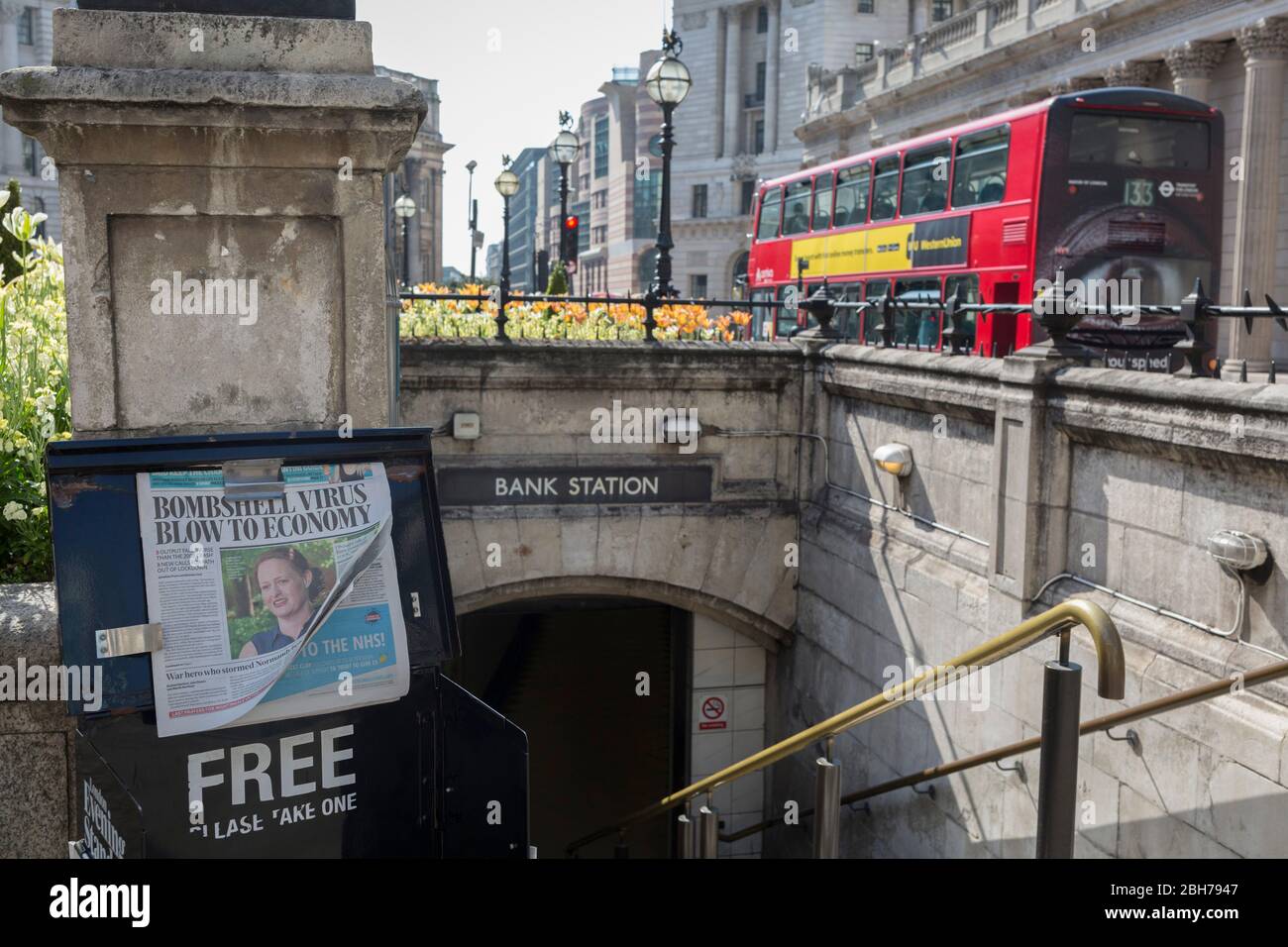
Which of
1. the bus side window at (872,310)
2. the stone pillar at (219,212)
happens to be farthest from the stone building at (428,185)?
the stone pillar at (219,212)

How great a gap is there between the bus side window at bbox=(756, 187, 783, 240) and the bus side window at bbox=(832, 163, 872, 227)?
306 cm

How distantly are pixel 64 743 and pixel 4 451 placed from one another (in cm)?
198

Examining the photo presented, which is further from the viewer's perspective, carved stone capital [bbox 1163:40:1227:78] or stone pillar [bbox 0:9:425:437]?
carved stone capital [bbox 1163:40:1227:78]

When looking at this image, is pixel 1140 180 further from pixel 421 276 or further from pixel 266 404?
pixel 421 276

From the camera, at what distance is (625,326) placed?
571 inches

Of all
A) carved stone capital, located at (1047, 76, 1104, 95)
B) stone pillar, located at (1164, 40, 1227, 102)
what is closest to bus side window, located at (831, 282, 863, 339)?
stone pillar, located at (1164, 40, 1227, 102)

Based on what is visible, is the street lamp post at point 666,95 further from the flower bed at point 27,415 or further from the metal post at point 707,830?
the flower bed at point 27,415

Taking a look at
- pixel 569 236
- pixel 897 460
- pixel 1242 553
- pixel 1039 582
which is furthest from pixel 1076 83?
pixel 1242 553

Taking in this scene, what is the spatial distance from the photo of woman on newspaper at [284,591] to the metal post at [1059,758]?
86.1 inches

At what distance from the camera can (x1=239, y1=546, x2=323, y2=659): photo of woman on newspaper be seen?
3564 millimetres

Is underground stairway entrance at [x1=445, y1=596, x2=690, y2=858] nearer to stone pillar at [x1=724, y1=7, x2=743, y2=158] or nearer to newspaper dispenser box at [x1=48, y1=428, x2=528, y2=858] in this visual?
newspaper dispenser box at [x1=48, y1=428, x2=528, y2=858]

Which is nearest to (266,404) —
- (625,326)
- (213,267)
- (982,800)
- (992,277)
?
(213,267)

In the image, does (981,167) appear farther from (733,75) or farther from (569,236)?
(733,75)

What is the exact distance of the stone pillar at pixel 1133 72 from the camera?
31.6 meters
